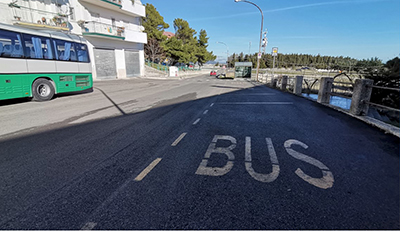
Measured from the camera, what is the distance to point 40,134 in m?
5.00

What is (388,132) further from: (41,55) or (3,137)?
(41,55)

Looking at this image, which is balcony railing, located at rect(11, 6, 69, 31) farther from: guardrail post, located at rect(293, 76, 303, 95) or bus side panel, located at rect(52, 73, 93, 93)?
guardrail post, located at rect(293, 76, 303, 95)

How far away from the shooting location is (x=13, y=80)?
8.47m

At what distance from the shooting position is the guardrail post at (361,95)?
6723 mm

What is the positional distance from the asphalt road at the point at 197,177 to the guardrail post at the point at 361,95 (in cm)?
157

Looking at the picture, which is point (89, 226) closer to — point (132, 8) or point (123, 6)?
point (123, 6)

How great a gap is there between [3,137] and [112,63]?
948 inches

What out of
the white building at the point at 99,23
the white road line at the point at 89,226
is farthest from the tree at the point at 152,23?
the white road line at the point at 89,226

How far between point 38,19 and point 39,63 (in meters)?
14.0

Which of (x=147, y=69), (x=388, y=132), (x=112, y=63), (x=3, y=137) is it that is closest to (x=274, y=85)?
(x=388, y=132)

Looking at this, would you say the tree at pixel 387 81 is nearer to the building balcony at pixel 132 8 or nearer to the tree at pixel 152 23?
the building balcony at pixel 132 8

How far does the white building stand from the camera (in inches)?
714

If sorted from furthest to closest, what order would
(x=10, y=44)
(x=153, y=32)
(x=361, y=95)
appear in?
A: (x=153, y=32), (x=10, y=44), (x=361, y=95)

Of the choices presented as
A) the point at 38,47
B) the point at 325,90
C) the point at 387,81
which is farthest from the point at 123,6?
the point at 387,81
